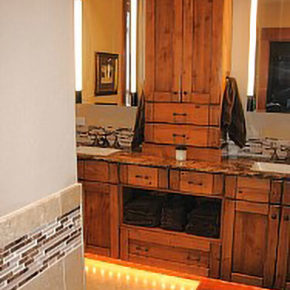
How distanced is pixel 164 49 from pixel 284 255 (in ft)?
5.82

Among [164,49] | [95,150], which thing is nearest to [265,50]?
[164,49]

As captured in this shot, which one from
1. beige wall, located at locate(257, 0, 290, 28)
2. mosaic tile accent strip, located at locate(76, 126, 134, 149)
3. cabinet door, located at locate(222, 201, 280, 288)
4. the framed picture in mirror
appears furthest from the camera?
mosaic tile accent strip, located at locate(76, 126, 134, 149)

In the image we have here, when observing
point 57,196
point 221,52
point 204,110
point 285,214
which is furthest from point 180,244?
point 57,196

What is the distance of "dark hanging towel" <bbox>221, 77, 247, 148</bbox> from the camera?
324cm

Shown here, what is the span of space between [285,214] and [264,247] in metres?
0.30

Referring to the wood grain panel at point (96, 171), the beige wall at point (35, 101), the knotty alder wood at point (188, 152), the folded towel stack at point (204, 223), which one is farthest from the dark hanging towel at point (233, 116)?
the beige wall at point (35, 101)

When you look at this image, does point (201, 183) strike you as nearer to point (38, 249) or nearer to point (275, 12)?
point (275, 12)

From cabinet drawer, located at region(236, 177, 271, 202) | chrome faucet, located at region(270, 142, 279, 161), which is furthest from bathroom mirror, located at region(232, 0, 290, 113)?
cabinet drawer, located at region(236, 177, 271, 202)

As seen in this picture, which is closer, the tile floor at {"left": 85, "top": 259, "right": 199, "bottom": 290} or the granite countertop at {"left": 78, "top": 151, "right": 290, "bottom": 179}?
the tile floor at {"left": 85, "top": 259, "right": 199, "bottom": 290}

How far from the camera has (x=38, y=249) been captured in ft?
3.23

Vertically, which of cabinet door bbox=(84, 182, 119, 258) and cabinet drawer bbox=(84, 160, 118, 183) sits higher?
cabinet drawer bbox=(84, 160, 118, 183)

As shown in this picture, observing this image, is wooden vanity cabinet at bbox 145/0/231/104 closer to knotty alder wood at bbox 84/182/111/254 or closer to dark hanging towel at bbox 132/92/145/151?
dark hanging towel at bbox 132/92/145/151

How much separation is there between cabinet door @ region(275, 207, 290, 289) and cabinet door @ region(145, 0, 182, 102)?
3.96 ft

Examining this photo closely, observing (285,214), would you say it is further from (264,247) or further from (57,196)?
(57,196)
